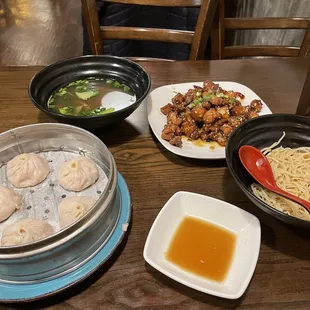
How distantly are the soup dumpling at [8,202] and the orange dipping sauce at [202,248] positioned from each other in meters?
0.50

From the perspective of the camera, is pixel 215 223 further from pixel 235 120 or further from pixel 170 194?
pixel 235 120

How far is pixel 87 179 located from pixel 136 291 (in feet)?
1.29

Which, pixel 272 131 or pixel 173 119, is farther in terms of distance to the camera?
pixel 173 119

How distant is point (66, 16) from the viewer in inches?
207

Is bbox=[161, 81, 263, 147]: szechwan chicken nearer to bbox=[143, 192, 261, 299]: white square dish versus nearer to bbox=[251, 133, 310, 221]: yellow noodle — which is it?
bbox=[251, 133, 310, 221]: yellow noodle

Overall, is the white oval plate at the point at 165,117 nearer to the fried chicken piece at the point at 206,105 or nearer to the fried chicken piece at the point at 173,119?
the fried chicken piece at the point at 173,119

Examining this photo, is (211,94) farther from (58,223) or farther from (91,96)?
(58,223)

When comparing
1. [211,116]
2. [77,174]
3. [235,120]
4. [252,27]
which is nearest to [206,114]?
[211,116]

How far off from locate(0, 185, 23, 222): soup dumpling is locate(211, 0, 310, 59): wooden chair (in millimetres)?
1691

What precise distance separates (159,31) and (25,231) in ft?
5.12

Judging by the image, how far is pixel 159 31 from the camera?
213 cm

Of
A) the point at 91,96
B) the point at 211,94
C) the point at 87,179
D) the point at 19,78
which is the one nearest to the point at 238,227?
the point at 87,179

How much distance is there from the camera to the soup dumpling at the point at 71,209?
1.01 meters

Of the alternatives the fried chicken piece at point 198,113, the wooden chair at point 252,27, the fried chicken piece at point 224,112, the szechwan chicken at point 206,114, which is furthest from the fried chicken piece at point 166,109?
the wooden chair at point 252,27
